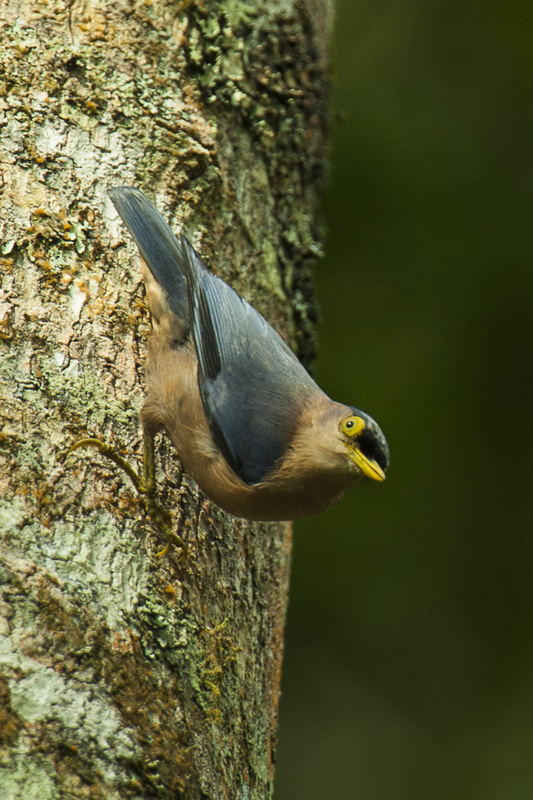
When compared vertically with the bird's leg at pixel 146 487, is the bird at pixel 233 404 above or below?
above

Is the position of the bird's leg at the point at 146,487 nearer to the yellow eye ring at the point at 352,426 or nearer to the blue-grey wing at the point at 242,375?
the blue-grey wing at the point at 242,375

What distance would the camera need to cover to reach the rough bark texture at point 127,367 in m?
1.97

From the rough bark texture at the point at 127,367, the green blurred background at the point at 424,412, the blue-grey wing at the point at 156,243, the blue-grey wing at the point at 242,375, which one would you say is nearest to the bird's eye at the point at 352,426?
the blue-grey wing at the point at 242,375

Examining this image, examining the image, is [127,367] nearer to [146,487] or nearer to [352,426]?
[146,487]

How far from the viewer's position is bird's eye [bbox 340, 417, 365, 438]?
2965 millimetres

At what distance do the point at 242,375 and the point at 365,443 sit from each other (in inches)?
20.6

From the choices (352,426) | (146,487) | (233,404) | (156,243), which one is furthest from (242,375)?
(146,487)

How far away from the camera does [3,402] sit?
7.63 feet

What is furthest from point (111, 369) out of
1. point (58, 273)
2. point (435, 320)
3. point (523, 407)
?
point (523, 407)

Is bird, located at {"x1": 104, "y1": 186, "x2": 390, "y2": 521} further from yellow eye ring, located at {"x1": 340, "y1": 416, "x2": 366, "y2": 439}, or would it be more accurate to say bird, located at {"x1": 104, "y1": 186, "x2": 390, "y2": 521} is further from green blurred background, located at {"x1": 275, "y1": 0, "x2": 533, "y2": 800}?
green blurred background, located at {"x1": 275, "y1": 0, "x2": 533, "y2": 800}

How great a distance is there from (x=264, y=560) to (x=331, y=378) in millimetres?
3016

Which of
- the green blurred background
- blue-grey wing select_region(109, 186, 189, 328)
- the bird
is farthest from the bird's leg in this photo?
the green blurred background

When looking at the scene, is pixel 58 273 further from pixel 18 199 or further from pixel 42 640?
pixel 42 640

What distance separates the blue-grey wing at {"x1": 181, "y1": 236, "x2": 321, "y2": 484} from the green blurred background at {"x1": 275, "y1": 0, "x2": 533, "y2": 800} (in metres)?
2.71
